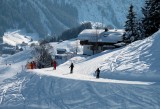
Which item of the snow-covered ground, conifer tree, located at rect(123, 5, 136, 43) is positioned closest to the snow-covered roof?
conifer tree, located at rect(123, 5, 136, 43)

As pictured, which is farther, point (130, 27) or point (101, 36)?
point (101, 36)

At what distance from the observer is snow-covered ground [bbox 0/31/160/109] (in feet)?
138

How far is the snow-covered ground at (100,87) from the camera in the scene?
138 feet

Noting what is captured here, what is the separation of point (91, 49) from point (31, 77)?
154ft

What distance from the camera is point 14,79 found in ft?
187

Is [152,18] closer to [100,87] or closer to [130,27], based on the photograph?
[130,27]

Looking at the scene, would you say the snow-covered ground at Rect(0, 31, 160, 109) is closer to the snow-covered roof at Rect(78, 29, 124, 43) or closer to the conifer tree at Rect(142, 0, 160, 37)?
the conifer tree at Rect(142, 0, 160, 37)

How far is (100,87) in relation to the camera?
145 ft

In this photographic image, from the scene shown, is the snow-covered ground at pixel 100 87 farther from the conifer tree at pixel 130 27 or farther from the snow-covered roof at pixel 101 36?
the snow-covered roof at pixel 101 36

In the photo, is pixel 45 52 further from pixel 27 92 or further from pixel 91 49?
pixel 27 92

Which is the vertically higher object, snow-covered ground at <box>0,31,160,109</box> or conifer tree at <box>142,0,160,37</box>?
conifer tree at <box>142,0,160,37</box>

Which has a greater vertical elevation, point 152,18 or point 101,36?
point 101,36

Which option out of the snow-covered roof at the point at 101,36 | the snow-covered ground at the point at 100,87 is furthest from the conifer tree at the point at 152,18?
the snow-covered roof at the point at 101,36

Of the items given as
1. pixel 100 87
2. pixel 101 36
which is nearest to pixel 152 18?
pixel 100 87
